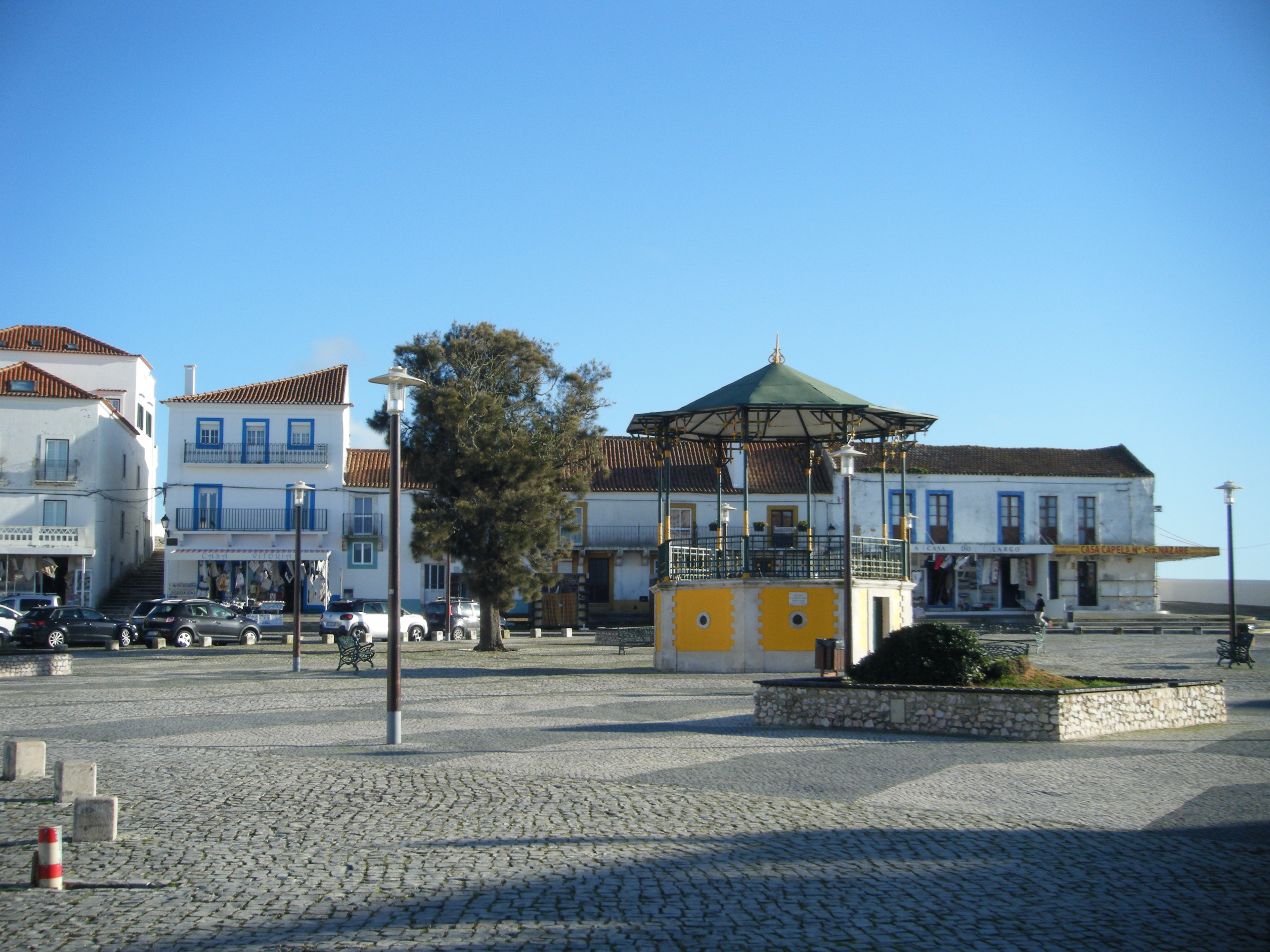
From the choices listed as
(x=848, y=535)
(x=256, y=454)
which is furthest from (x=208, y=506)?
(x=848, y=535)

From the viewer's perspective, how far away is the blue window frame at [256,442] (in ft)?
163

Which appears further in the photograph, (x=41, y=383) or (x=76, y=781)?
(x=41, y=383)

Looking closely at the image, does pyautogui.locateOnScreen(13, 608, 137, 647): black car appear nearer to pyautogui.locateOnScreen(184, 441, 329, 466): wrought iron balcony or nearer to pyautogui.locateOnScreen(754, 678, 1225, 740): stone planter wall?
pyautogui.locateOnScreen(184, 441, 329, 466): wrought iron balcony

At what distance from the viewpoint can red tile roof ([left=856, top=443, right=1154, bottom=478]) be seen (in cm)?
5303

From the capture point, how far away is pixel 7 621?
35719mm

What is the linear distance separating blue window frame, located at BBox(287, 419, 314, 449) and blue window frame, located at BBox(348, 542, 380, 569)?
188 inches

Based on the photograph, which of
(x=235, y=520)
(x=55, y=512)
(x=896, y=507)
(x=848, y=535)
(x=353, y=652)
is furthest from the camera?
(x=896, y=507)

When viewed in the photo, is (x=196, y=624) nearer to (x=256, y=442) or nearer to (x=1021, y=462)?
(x=256, y=442)

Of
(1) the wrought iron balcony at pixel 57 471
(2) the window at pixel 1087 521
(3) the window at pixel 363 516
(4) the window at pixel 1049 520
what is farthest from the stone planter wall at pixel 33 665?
(2) the window at pixel 1087 521

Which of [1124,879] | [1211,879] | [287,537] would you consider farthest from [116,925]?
[287,537]

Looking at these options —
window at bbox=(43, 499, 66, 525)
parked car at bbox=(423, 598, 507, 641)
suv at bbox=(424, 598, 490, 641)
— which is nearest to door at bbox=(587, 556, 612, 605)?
parked car at bbox=(423, 598, 507, 641)

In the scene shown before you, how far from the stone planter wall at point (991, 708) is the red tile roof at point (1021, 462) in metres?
36.2

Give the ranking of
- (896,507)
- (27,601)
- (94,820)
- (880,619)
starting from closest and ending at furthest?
1. (94,820)
2. (880,619)
3. (27,601)
4. (896,507)

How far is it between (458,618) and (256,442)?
13.8 metres
